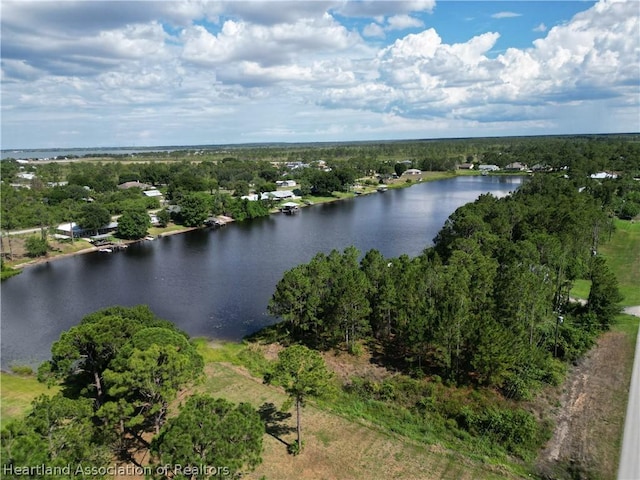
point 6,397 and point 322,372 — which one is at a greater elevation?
point 322,372

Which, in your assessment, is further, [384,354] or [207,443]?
→ [384,354]

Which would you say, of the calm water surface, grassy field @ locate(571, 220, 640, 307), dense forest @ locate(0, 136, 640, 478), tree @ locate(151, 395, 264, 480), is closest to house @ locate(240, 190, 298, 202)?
the calm water surface

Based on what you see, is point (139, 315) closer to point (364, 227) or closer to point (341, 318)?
point (341, 318)

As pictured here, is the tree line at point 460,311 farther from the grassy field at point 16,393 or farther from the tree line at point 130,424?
the grassy field at point 16,393

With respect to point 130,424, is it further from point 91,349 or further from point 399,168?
point 399,168

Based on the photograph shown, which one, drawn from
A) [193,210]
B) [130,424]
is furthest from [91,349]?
[193,210]

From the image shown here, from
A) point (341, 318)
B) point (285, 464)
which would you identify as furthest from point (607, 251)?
point (285, 464)

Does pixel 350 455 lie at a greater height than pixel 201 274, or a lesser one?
lesser

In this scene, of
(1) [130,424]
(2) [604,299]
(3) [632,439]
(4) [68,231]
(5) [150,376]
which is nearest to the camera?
(5) [150,376]
